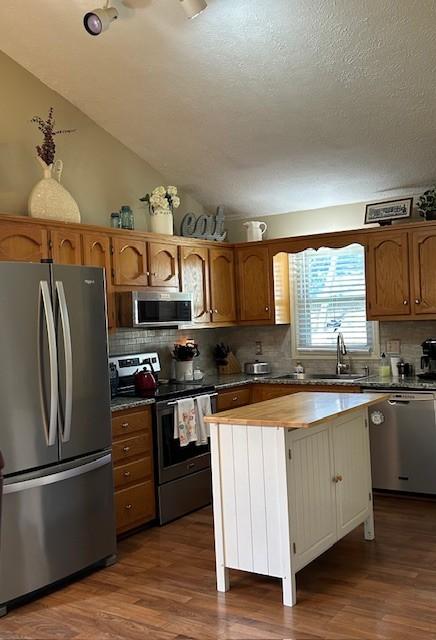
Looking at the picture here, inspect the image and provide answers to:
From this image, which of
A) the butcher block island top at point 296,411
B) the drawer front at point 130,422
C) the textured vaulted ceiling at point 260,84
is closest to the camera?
the butcher block island top at point 296,411

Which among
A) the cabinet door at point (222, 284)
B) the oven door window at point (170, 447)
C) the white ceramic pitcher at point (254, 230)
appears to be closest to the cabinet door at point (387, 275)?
the white ceramic pitcher at point (254, 230)

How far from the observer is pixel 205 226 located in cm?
605

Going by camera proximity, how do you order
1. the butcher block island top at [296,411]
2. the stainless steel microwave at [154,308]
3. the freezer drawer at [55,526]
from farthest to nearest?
the stainless steel microwave at [154,308], the freezer drawer at [55,526], the butcher block island top at [296,411]

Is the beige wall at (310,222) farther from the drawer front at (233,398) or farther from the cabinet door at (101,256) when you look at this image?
Result: the cabinet door at (101,256)

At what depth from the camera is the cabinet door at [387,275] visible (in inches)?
209

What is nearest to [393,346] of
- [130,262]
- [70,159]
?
[130,262]

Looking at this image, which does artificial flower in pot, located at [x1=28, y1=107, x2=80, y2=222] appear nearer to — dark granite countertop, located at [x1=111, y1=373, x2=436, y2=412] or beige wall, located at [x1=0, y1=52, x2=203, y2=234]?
beige wall, located at [x1=0, y1=52, x2=203, y2=234]

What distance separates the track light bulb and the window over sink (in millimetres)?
2980

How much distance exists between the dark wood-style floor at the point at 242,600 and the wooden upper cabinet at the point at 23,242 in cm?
199

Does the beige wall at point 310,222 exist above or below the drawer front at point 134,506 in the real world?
above

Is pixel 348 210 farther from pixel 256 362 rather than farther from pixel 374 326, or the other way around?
pixel 256 362

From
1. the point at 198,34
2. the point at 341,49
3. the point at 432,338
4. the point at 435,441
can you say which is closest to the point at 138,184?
the point at 198,34

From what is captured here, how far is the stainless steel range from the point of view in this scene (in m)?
4.74

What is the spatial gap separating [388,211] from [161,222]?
74.5 inches
